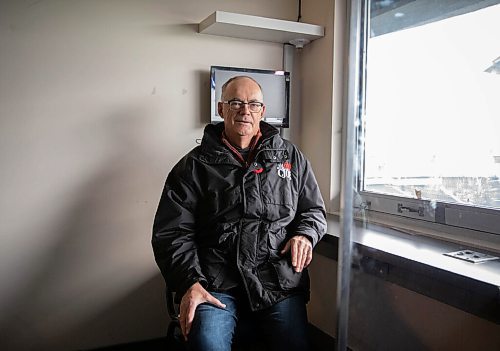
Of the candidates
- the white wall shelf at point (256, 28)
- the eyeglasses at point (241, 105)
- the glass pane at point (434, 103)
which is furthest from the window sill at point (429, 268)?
the white wall shelf at point (256, 28)

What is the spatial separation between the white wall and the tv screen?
0.06 m

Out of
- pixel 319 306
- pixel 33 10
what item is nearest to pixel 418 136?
pixel 319 306

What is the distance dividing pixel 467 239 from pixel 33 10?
1867 mm

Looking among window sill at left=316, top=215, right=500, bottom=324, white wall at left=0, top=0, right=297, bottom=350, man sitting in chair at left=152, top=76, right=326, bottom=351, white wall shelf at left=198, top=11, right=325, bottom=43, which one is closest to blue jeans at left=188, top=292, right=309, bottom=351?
man sitting in chair at left=152, top=76, right=326, bottom=351

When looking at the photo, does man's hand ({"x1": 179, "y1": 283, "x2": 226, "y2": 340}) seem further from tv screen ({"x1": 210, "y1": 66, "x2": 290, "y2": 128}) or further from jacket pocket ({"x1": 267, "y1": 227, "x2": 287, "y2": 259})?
tv screen ({"x1": 210, "y1": 66, "x2": 290, "y2": 128})

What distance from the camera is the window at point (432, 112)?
1518mm

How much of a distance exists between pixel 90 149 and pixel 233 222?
78 centimetres

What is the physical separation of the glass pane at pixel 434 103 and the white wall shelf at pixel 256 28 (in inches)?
19.4

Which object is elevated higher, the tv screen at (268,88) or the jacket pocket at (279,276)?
the tv screen at (268,88)

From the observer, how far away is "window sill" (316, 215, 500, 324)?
4.13 feet

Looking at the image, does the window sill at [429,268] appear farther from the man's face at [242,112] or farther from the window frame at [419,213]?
the man's face at [242,112]

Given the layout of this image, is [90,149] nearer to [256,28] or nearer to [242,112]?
[242,112]

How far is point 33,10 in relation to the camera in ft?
6.31

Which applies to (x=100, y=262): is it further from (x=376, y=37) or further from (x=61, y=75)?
(x=376, y=37)
